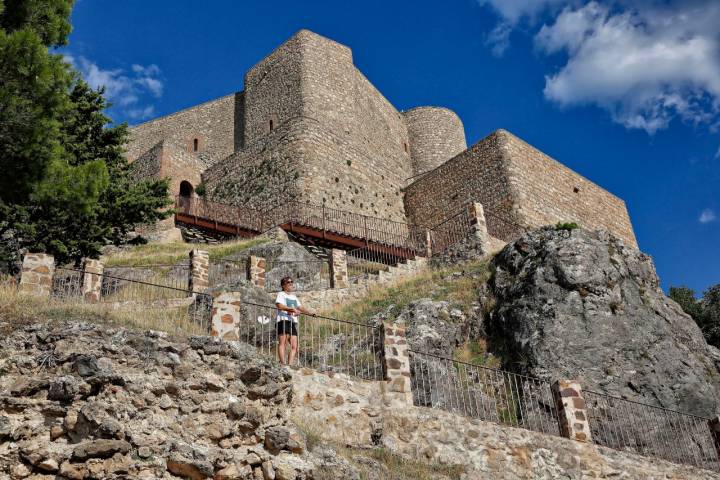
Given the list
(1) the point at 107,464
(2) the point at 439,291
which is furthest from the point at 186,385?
(2) the point at 439,291

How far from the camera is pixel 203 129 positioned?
135 feet

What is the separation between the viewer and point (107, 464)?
25.5 feet

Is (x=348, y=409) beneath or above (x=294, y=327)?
beneath

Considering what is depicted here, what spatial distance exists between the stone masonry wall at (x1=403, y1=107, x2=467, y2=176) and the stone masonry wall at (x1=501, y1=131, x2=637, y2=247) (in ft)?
31.1

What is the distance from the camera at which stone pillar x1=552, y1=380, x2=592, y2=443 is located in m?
12.6

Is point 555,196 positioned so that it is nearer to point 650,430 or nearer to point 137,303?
point 650,430

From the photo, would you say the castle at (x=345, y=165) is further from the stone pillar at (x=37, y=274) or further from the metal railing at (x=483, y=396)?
the stone pillar at (x=37, y=274)

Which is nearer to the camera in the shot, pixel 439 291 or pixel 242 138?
pixel 439 291

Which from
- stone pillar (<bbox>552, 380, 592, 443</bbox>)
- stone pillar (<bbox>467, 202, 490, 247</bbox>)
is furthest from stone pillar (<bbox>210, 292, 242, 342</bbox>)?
stone pillar (<bbox>467, 202, 490, 247</bbox>)

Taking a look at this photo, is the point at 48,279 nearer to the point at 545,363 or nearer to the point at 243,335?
the point at 243,335

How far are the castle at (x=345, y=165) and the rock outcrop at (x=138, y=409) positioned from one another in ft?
57.0

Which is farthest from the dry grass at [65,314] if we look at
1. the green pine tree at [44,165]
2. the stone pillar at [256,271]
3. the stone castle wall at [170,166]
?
the stone castle wall at [170,166]

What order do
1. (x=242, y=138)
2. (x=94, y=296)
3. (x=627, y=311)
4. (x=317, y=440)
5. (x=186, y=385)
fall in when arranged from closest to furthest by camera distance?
(x=186, y=385) → (x=317, y=440) → (x=94, y=296) → (x=627, y=311) → (x=242, y=138)

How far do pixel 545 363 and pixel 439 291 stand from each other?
436cm
